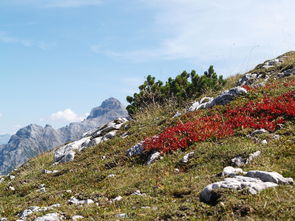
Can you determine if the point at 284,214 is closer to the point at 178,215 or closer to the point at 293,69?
the point at 178,215

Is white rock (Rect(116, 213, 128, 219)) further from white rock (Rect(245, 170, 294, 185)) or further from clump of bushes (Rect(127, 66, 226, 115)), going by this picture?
clump of bushes (Rect(127, 66, 226, 115))

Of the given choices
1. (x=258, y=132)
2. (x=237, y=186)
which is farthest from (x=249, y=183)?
(x=258, y=132)

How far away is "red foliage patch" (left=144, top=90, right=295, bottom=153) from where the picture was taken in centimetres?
1456

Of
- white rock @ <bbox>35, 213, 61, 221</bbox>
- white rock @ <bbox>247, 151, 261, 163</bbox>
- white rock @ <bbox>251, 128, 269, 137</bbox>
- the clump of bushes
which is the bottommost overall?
white rock @ <bbox>35, 213, 61, 221</bbox>

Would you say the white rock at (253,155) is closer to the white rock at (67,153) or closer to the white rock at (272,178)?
the white rock at (272,178)

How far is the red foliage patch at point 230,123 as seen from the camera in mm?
14560

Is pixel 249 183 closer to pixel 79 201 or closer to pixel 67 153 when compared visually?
pixel 79 201

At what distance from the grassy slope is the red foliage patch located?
64 centimetres

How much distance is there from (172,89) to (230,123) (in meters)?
15.6

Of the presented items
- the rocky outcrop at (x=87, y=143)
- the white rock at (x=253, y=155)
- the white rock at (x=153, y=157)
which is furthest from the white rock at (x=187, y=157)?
the rocky outcrop at (x=87, y=143)

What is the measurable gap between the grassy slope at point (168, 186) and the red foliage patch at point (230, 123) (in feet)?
2.10

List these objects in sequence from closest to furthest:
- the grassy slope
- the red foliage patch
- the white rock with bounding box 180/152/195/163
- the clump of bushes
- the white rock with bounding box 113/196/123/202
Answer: the grassy slope < the white rock with bounding box 113/196/123/202 < the white rock with bounding box 180/152/195/163 < the red foliage patch < the clump of bushes

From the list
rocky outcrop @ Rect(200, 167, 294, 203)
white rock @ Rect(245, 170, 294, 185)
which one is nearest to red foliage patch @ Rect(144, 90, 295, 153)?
white rock @ Rect(245, 170, 294, 185)

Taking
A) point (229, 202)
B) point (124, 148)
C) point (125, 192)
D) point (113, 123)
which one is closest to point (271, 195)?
point (229, 202)
